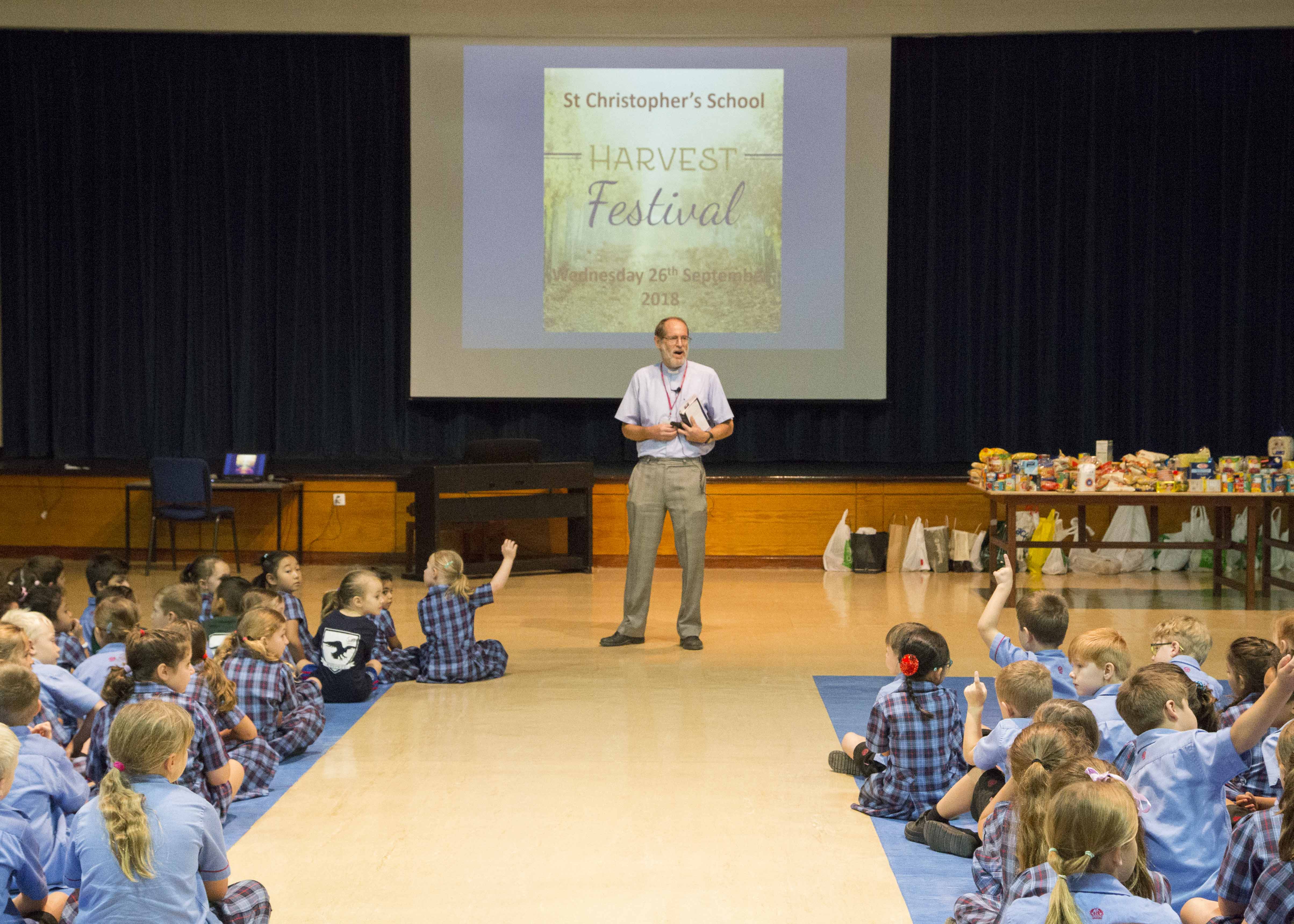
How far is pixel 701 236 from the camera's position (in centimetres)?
959

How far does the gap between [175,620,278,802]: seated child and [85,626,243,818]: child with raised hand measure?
21 centimetres

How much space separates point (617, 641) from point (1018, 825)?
3723mm

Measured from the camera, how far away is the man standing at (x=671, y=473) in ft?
19.1

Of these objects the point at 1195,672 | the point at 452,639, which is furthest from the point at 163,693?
the point at 1195,672

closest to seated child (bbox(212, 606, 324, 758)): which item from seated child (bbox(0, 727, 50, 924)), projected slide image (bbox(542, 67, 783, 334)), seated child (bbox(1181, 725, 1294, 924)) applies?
seated child (bbox(0, 727, 50, 924))

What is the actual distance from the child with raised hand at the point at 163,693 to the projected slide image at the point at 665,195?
6774mm

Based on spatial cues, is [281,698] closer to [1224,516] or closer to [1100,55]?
[1224,516]

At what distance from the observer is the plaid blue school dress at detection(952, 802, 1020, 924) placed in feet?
8.13

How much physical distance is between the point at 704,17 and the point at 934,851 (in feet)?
25.3

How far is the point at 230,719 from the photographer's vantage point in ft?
11.7

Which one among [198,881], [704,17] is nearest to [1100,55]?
[704,17]

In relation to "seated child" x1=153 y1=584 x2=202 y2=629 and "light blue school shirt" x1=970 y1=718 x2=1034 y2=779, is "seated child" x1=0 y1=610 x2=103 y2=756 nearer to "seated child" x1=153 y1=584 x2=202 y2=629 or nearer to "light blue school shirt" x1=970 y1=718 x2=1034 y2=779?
"seated child" x1=153 y1=584 x2=202 y2=629

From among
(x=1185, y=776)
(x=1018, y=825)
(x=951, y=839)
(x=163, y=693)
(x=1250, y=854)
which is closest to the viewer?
(x=1250, y=854)

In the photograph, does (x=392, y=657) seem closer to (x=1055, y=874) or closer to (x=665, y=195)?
(x=1055, y=874)
